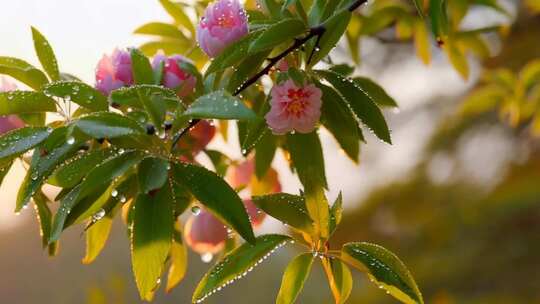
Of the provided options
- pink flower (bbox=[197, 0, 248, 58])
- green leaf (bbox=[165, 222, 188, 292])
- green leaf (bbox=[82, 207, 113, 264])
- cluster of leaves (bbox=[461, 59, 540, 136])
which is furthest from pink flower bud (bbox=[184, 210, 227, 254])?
cluster of leaves (bbox=[461, 59, 540, 136])

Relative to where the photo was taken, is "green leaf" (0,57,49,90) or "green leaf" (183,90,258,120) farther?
"green leaf" (0,57,49,90)

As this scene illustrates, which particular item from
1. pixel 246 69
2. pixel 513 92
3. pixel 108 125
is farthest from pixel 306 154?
pixel 513 92

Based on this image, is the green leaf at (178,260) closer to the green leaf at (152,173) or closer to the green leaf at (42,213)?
the green leaf at (42,213)

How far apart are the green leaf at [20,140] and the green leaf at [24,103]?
29mm

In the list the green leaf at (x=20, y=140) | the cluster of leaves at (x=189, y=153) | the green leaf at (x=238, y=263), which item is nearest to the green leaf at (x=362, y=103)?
the cluster of leaves at (x=189, y=153)

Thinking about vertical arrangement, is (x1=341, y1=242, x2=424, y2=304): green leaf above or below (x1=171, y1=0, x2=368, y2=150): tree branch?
below

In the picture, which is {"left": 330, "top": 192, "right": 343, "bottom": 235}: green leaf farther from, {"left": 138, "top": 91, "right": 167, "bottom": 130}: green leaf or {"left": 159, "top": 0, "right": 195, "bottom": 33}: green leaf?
{"left": 159, "top": 0, "right": 195, "bottom": 33}: green leaf

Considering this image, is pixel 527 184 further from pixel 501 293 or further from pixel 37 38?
pixel 37 38

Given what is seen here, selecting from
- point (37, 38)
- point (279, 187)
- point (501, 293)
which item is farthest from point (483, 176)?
point (37, 38)

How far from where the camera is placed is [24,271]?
4.22 m

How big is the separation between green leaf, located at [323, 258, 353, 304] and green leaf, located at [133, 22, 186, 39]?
0.36 meters

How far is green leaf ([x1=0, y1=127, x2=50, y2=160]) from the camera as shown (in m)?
0.52

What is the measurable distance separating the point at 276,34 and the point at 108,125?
126 mm

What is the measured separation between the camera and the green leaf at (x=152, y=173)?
46 cm
